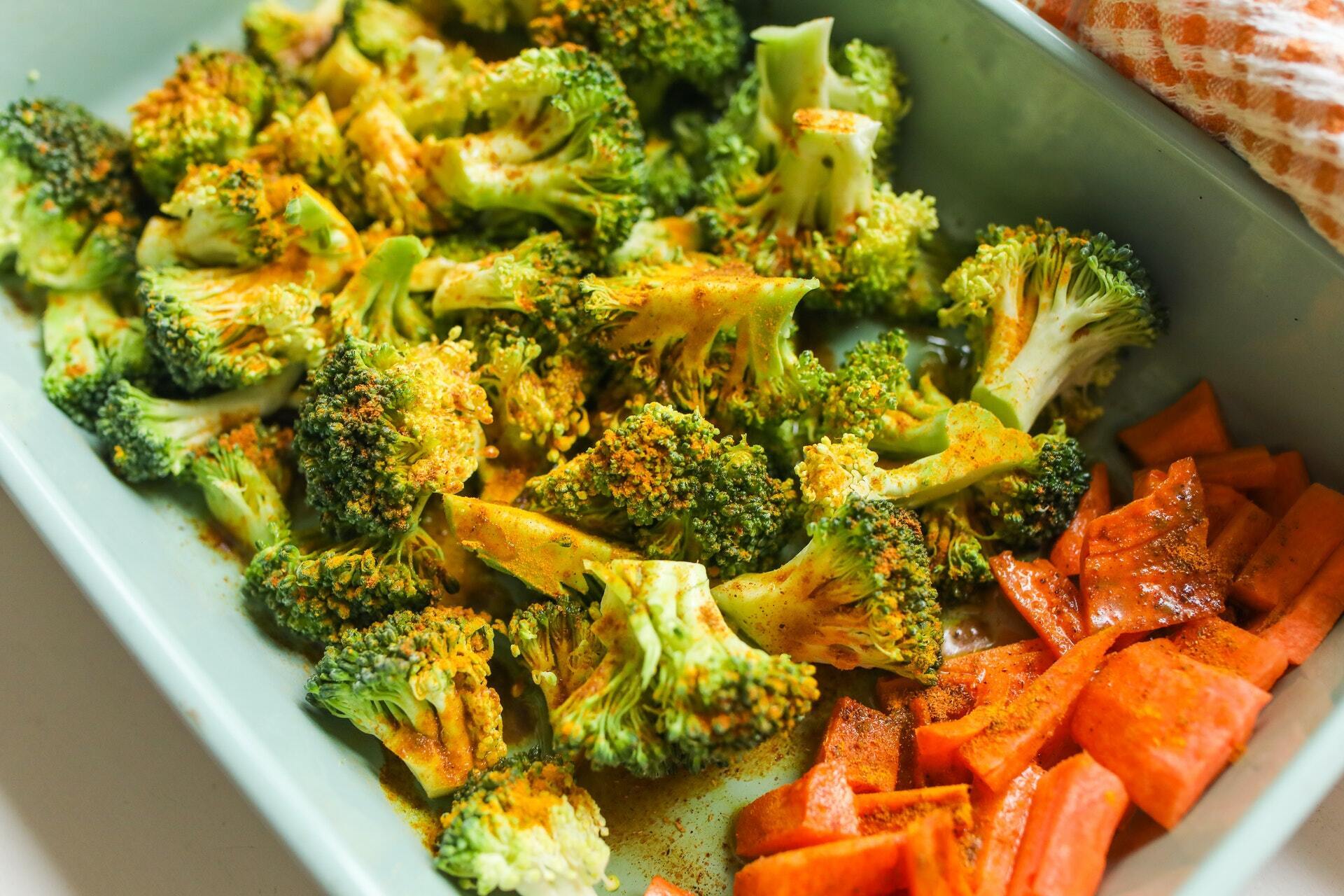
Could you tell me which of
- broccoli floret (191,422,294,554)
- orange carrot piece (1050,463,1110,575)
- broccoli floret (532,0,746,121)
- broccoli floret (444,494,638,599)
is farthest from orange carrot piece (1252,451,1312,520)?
broccoli floret (191,422,294,554)

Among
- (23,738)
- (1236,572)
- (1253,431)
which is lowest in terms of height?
(23,738)

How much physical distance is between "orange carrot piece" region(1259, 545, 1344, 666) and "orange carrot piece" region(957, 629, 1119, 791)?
24 centimetres

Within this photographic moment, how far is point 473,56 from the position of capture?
2145 millimetres

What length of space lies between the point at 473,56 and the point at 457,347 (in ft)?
2.54

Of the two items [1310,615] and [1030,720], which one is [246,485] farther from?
[1310,615]

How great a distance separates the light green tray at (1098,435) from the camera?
1324 millimetres

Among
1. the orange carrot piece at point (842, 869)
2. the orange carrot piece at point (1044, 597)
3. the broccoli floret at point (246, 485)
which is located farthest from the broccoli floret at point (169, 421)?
the orange carrot piece at point (1044, 597)

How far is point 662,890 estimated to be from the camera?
4.94 ft

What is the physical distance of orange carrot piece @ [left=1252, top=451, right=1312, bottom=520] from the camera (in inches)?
67.2

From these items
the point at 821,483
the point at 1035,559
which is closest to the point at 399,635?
the point at 821,483

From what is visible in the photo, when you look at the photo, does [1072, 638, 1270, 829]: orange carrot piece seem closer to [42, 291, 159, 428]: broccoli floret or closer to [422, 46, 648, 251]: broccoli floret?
[422, 46, 648, 251]: broccoli floret

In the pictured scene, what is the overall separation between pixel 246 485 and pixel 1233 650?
67.6 inches

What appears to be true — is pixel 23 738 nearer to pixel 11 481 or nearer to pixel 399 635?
pixel 11 481

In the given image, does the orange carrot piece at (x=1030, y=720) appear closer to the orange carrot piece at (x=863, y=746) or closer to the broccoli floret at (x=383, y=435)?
the orange carrot piece at (x=863, y=746)
